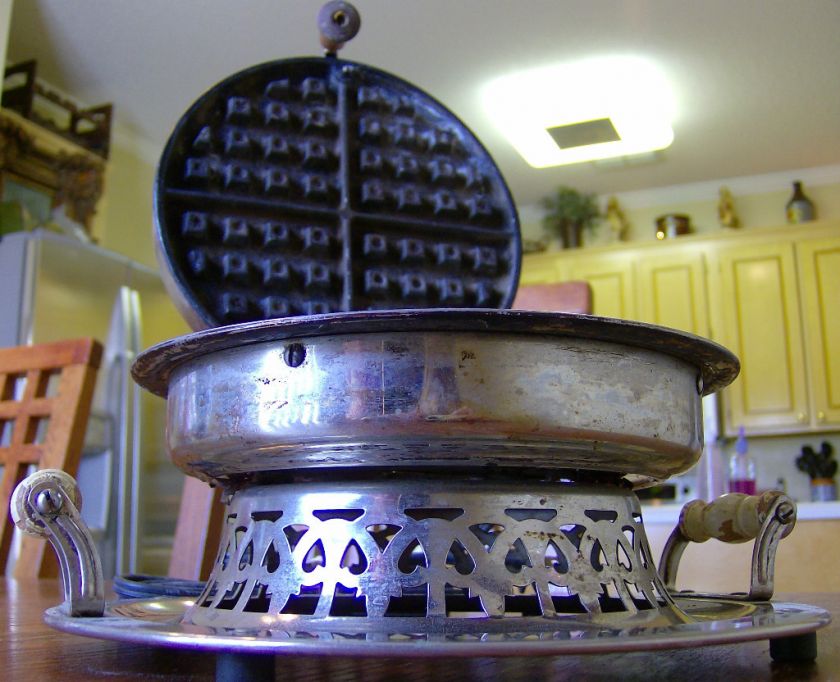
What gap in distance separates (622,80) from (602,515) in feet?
12.7

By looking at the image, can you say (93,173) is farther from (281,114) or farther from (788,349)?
(788,349)

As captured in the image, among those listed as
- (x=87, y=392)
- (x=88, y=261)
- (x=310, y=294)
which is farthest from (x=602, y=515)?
(x=88, y=261)

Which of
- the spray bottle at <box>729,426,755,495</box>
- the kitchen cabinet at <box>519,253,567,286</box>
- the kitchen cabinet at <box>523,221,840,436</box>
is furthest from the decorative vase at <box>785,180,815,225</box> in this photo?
the spray bottle at <box>729,426,755,495</box>

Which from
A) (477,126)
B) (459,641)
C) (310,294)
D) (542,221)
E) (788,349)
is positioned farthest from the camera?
(542,221)

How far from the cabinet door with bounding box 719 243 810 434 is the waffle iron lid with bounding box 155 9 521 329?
168 inches

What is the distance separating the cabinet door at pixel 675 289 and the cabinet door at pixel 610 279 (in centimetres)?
6

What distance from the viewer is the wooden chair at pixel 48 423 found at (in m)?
1.38

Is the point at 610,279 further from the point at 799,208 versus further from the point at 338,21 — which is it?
the point at 338,21

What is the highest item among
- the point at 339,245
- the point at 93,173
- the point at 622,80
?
the point at 622,80

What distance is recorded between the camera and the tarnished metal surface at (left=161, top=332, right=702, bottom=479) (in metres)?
0.47

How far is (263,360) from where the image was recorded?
500mm

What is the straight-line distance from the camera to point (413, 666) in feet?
1.52

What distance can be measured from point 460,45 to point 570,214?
77.3 inches

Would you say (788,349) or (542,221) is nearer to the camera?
(788,349)
